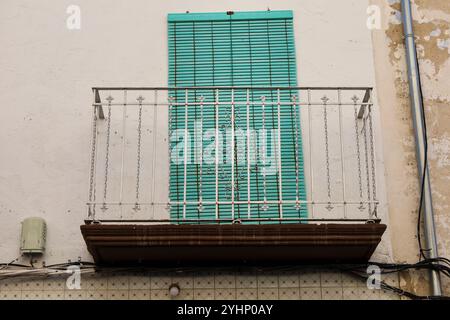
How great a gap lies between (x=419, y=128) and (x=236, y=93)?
6.54ft

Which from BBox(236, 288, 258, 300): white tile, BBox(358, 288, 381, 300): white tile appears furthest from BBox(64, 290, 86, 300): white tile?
BBox(358, 288, 381, 300): white tile

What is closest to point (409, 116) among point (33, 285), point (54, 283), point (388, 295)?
point (388, 295)

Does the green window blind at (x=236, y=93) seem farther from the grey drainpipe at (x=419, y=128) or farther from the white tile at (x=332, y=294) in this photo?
the grey drainpipe at (x=419, y=128)

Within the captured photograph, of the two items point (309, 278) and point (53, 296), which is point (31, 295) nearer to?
point (53, 296)

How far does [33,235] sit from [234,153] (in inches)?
86.7

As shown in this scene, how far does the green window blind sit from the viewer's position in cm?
880

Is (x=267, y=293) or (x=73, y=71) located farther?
(x=73, y=71)

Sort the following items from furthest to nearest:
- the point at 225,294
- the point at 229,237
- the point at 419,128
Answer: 1. the point at 419,128
2. the point at 225,294
3. the point at 229,237

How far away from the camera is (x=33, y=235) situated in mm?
8500

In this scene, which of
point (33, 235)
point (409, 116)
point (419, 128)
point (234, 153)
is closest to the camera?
point (33, 235)

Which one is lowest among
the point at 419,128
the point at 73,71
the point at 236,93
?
the point at 419,128

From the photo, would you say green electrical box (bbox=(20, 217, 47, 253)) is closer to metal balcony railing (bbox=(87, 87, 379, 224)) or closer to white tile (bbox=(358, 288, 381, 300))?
metal balcony railing (bbox=(87, 87, 379, 224))

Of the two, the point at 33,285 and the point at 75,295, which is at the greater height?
the point at 33,285

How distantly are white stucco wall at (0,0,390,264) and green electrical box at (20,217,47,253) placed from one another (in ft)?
0.36
